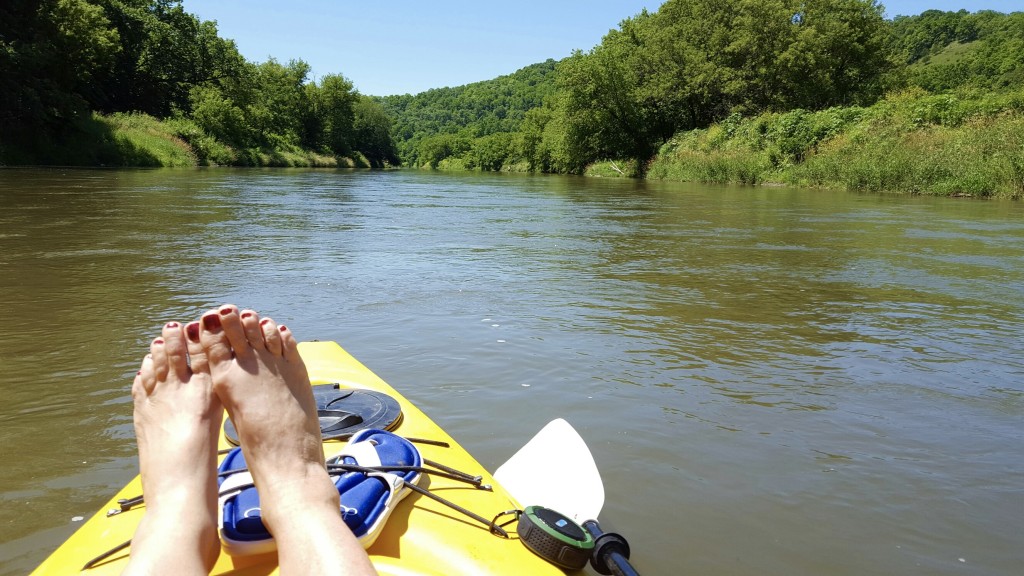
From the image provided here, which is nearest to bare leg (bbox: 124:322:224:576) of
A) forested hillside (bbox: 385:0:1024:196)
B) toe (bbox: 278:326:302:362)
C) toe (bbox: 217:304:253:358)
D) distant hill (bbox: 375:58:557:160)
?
toe (bbox: 217:304:253:358)

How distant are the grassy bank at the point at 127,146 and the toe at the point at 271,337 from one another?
86.2 feet

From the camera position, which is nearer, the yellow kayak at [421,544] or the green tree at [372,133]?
the yellow kayak at [421,544]

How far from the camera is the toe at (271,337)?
2.09m

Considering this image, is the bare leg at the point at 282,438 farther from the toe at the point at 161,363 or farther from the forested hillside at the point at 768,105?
the forested hillside at the point at 768,105

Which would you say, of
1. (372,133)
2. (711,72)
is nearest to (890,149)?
(711,72)

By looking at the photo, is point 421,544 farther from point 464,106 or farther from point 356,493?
point 464,106

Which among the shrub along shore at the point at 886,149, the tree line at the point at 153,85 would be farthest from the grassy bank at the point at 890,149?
the tree line at the point at 153,85

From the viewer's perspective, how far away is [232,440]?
218 cm

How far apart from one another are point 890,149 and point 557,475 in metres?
20.3

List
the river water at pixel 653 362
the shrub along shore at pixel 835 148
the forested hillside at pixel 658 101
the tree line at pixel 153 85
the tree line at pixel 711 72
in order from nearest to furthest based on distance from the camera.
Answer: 1. the river water at pixel 653 362
2. the shrub along shore at pixel 835 148
3. the forested hillside at pixel 658 101
4. the tree line at pixel 153 85
5. the tree line at pixel 711 72

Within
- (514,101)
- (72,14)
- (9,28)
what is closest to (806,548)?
(9,28)

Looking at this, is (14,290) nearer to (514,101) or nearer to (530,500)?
(530,500)

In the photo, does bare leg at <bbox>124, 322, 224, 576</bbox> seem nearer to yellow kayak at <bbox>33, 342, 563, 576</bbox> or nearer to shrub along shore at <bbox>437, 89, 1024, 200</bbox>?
yellow kayak at <bbox>33, 342, 563, 576</bbox>

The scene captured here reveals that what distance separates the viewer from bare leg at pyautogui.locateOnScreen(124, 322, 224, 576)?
1.53 metres
